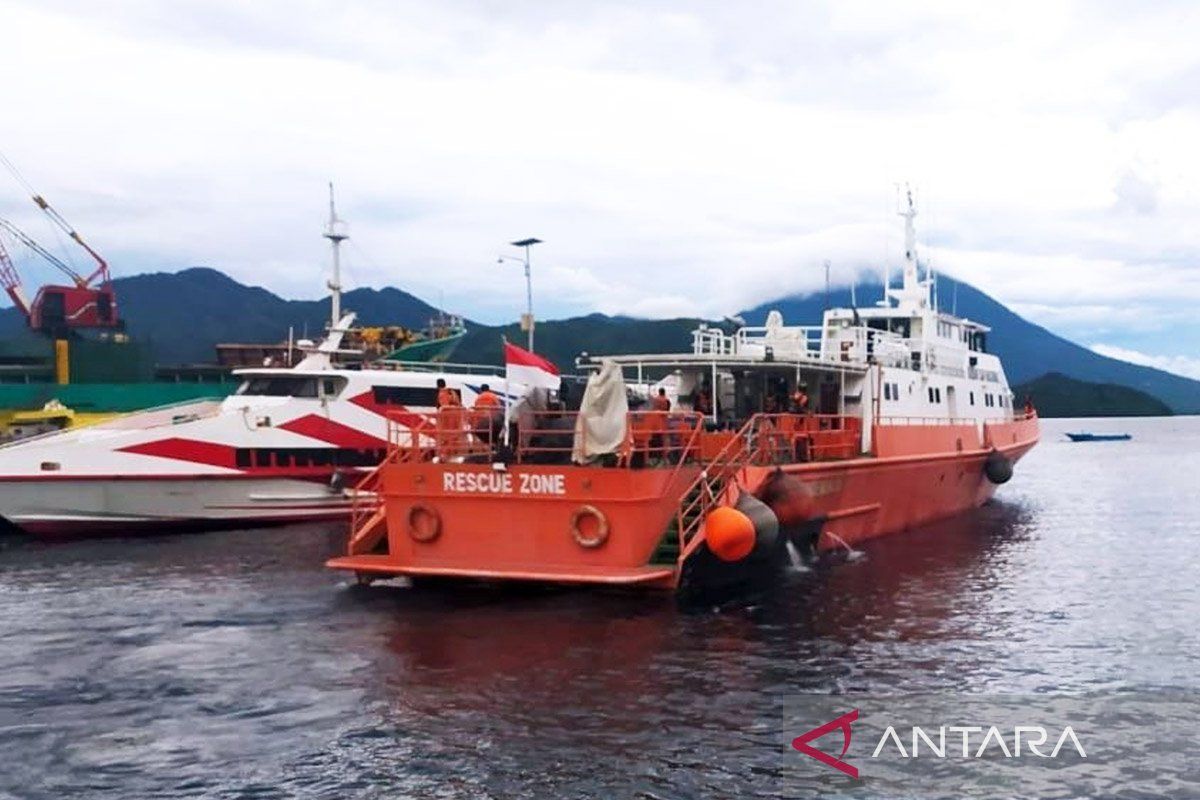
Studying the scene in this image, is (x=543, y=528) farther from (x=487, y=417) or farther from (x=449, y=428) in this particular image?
(x=449, y=428)

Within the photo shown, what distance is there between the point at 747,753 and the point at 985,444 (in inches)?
924

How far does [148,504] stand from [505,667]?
16756 mm

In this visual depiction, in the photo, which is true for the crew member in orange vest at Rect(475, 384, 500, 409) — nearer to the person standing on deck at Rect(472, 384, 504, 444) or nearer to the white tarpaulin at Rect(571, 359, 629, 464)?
the person standing on deck at Rect(472, 384, 504, 444)

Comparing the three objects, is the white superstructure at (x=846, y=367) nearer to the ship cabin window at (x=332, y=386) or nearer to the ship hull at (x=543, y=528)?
the ship hull at (x=543, y=528)

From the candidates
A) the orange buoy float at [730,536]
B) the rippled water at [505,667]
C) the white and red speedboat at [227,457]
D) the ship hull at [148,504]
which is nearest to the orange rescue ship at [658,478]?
the orange buoy float at [730,536]

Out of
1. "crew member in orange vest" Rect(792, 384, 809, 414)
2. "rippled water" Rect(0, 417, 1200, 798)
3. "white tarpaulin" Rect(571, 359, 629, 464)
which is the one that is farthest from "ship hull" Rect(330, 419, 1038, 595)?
"crew member in orange vest" Rect(792, 384, 809, 414)

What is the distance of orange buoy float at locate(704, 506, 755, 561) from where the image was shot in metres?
16.9

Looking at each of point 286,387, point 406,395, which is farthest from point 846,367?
point 286,387

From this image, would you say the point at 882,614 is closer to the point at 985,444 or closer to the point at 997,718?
the point at 997,718

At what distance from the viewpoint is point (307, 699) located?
12.7m

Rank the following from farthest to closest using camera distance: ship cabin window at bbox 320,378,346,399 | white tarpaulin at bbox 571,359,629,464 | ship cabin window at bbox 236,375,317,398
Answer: ship cabin window at bbox 320,378,346,399
ship cabin window at bbox 236,375,317,398
white tarpaulin at bbox 571,359,629,464

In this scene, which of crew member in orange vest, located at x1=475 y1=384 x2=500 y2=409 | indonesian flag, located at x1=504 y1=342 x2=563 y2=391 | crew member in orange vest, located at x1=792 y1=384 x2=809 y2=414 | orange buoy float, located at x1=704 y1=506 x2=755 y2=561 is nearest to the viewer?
orange buoy float, located at x1=704 y1=506 x2=755 y2=561

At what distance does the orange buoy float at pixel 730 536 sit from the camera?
16938 mm

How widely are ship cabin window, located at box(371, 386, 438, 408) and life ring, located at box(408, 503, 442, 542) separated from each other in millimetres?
13195
